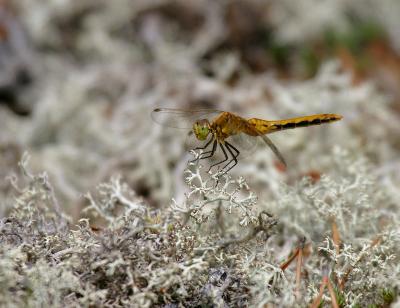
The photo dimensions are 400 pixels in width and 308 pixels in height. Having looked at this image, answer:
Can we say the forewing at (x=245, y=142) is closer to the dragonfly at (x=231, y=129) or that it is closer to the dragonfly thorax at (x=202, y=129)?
the dragonfly at (x=231, y=129)

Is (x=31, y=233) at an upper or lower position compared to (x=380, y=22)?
lower

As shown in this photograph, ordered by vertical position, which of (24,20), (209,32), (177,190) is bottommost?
(177,190)

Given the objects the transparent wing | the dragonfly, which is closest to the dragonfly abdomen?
the dragonfly

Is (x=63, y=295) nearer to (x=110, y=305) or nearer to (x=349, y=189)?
(x=110, y=305)

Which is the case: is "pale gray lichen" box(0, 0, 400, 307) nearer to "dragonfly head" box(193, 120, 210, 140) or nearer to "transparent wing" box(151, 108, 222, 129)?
"dragonfly head" box(193, 120, 210, 140)

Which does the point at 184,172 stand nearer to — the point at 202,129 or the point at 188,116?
the point at 202,129

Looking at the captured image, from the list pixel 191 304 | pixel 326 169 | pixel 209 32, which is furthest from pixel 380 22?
pixel 191 304

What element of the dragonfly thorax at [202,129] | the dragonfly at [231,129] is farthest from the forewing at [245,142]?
the dragonfly thorax at [202,129]

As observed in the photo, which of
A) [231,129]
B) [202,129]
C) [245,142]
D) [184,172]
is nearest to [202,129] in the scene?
[202,129]

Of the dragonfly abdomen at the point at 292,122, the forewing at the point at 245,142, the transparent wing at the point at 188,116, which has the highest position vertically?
the transparent wing at the point at 188,116
